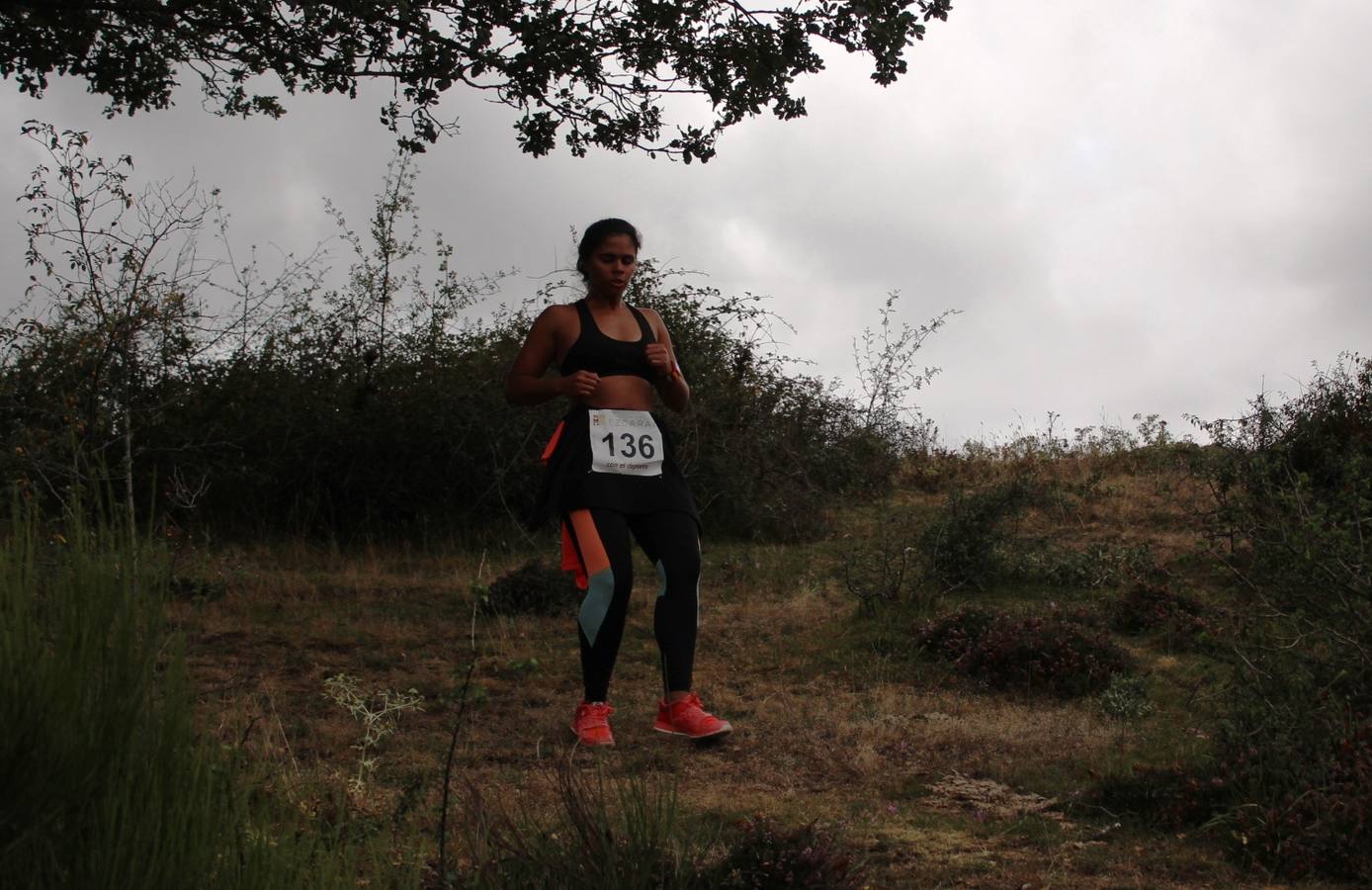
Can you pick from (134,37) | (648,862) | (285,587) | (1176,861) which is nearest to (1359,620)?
(1176,861)

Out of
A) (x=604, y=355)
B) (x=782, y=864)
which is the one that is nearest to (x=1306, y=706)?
(x=782, y=864)

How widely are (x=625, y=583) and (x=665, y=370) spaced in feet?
→ 3.05

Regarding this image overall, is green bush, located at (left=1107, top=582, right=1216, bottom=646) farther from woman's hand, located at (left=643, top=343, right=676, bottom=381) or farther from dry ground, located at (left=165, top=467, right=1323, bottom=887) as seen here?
woman's hand, located at (left=643, top=343, right=676, bottom=381)

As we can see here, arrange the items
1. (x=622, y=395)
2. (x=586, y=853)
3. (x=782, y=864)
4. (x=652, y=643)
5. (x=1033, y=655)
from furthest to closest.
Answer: (x=652, y=643)
(x=1033, y=655)
(x=622, y=395)
(x=782, y=864)
(x=586, y=853)

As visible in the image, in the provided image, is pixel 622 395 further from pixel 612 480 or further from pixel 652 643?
pixel 652 643

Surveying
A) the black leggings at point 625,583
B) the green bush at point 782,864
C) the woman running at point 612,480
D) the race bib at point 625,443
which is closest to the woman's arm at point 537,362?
the woman running at point 612,480

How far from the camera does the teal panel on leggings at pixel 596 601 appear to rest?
5766mm

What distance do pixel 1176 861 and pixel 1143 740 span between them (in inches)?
71.4

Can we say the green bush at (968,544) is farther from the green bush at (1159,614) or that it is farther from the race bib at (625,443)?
the race bib at (625,443)

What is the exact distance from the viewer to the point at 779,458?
13.1 metres

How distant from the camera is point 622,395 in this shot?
5.99 metres

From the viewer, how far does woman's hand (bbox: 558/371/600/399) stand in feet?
19.0

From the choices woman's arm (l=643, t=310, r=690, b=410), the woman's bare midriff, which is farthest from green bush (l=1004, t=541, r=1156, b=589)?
the woman's bare midriff

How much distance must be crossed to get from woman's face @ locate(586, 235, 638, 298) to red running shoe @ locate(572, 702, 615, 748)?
1.81 meters
